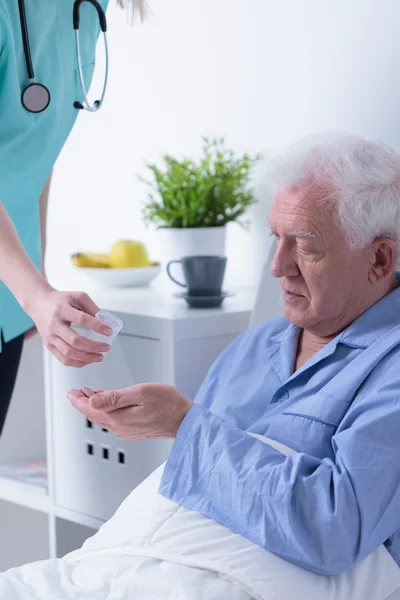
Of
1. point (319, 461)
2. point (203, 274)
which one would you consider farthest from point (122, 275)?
point (319, 461)

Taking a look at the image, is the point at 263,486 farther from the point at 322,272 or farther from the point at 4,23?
the point at 4,23

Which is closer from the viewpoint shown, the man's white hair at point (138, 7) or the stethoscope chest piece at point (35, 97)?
the stethoscope chest piece at point (35, 97)

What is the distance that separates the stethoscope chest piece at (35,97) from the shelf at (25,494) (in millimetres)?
954

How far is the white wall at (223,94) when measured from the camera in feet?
6.28

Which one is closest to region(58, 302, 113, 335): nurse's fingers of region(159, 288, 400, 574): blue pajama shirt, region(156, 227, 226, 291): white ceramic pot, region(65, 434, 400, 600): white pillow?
region(159, 288, 400, 574): blue pajama shirt

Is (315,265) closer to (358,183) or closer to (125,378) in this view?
(358,183)

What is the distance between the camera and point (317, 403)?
1.26 meters

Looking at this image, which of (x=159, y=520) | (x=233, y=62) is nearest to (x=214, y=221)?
(x=233, y=62)

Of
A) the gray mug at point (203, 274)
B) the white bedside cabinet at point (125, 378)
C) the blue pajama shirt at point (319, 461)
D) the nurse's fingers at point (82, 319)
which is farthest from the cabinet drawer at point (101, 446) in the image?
the nurse's fingers at point (82, 319)

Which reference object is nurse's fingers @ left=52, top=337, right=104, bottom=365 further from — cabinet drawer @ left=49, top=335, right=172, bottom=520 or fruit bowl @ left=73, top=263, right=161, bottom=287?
fruit bowl @ left=73, top=263, right=161, bottom=287

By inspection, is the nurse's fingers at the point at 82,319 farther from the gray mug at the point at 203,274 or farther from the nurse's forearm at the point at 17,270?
the gray mug at the point at 203,274

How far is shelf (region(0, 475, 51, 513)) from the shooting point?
81.6 inches

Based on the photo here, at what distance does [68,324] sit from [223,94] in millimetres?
1246

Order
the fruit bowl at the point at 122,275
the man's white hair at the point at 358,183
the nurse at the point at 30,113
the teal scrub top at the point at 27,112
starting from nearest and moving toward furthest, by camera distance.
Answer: the man's white hair at the point at 358,183
the nurse at the point at 30,113
the teal scrub top at the point at 27,112
the fruit bowl at the point at 122,275
